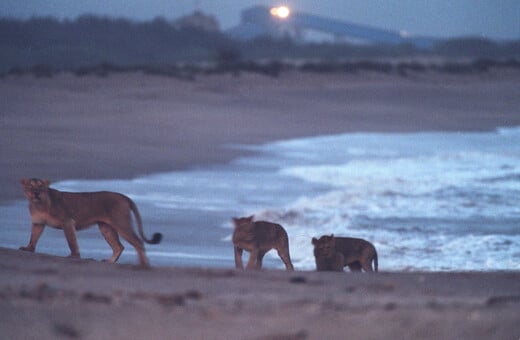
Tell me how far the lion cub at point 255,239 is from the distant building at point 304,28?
81.9m

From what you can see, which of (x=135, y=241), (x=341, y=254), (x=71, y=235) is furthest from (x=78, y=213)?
(x=341, y=254)

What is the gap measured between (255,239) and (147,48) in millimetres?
63570

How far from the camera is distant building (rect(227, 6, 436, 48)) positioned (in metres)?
92.2

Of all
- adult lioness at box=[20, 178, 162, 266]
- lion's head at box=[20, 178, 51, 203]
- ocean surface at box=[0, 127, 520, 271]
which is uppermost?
lion's head at box=[20, 178, 51, 203]

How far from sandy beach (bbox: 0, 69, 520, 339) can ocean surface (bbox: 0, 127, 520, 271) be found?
171 centimetres

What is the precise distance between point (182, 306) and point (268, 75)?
43.9 m

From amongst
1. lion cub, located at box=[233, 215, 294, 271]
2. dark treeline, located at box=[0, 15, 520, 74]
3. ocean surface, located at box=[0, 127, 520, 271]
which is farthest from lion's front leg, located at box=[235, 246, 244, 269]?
dark treeline, located at box=[0, 15, 520, 74]

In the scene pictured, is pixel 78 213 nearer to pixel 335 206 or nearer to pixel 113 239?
pixel 113 239

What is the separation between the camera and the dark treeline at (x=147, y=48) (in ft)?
165

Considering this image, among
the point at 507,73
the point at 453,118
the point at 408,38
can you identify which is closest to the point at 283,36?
the point at 408,38

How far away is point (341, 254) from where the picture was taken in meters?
8.87

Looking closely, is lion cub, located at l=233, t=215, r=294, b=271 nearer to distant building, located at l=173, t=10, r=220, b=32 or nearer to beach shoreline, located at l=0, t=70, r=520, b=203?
beach shoreline, located at l=0, t=70, r=520, b=203

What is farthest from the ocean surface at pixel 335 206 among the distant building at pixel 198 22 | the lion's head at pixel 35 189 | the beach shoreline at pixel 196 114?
the distant building at pixel 198 22

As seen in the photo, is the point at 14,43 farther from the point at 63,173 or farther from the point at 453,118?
the point at 63,173
